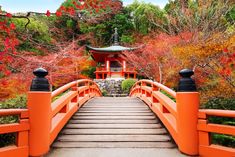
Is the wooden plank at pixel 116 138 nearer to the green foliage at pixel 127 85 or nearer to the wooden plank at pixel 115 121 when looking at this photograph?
the wooden plank at pixel 115 121

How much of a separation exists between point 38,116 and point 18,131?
1.24ft

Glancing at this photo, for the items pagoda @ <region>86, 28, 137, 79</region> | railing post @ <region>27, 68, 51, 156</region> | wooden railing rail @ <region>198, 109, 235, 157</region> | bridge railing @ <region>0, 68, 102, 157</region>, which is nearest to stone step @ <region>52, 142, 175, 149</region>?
bridge railing @ <region>0, 68, 102, 157</region>

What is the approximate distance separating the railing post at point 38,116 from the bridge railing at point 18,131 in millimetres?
81

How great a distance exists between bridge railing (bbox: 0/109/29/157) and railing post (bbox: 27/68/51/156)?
0.08 m

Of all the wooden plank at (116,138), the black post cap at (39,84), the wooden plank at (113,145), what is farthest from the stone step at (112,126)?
the black post cap at (39,84)

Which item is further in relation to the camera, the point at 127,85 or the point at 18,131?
the point at 127,85

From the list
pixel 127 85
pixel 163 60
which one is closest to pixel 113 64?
pixel 127 85

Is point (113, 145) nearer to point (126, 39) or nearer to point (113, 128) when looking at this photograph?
point (113, 128)

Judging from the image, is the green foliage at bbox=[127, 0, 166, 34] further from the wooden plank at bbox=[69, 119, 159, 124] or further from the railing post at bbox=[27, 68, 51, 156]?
the railing post at bbox=[27, 68, 51, 156]

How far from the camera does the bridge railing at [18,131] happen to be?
367cm

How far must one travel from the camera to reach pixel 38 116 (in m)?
4.04

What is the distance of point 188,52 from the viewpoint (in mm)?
10812

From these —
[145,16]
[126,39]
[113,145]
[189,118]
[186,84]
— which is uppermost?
[145,16]

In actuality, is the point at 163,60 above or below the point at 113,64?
below
